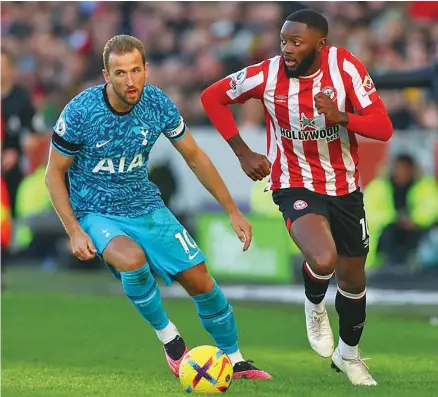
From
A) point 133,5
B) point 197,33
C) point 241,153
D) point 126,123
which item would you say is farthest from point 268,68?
point 133,5

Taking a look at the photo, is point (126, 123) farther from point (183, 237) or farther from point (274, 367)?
point (274, 367)

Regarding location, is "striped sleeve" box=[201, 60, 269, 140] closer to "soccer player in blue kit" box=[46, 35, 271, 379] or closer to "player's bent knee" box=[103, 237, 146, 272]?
"soccer player in blue kit" box=[46, 35, 271, 379]

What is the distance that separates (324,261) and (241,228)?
0.54 metres

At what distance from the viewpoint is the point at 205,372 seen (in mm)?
6910

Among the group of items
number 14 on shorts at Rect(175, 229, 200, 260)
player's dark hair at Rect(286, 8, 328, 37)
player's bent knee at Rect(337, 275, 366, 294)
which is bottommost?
player's bent knee at Rect(337, 275, 366, 294)

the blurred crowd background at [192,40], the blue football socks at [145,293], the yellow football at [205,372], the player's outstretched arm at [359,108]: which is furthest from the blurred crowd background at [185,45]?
the yellow football at [205,372]

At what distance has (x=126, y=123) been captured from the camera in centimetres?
742

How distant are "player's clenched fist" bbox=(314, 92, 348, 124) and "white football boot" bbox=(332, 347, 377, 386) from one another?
1512 millimetres

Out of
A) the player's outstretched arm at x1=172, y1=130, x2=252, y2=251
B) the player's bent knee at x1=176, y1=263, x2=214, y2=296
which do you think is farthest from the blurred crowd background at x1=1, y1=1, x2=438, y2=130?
the player's bent knee at x1=176, y1=263, x2=214, y2=296

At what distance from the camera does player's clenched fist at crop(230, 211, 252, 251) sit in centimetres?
734

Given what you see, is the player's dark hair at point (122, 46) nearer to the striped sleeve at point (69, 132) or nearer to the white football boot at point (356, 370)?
the striped sleeve at point (69, 132)

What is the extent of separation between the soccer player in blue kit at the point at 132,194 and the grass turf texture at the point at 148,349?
502 mm

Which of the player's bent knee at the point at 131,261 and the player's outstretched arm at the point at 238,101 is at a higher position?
the player's outstretched arm at the point at 238,101

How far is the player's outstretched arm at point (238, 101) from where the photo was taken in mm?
7762
